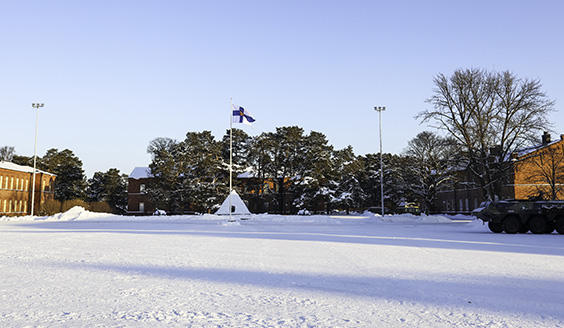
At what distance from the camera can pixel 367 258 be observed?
487 inches

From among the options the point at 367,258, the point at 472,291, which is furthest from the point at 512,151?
the point at 472,291

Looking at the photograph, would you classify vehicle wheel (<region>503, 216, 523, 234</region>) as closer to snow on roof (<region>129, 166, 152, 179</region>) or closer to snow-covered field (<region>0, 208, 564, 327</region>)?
snow-covered field (<region>0, 208, 564, 327</region>)

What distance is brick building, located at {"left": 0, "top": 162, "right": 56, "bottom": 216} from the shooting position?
67625 millimetres

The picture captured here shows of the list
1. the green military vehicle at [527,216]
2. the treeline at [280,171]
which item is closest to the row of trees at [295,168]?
the treeline at [280,171]

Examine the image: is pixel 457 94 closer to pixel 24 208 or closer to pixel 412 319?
pixel 412 319

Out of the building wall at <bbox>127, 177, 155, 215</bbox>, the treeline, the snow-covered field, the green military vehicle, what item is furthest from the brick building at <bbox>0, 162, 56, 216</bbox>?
the snow-covered field

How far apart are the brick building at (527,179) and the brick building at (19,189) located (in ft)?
208

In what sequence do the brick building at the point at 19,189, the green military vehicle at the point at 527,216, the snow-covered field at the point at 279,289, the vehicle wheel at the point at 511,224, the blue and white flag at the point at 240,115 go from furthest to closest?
the brick building at the point at 19,189 → the blue and white flag at the point at 240,115 → the vehicle wheel at the point at 511,224 → the green military vehicle at the point at 527,216 → the snow-covered field at the point at 279,289

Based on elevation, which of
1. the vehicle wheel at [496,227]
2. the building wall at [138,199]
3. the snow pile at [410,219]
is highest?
the building wall at [138,199]

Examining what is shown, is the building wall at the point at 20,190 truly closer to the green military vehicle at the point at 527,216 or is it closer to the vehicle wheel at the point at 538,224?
the green military vehicle at the point at 527,216

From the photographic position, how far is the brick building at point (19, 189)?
6762cm

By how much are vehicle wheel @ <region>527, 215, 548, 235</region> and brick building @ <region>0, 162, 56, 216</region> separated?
6441cm

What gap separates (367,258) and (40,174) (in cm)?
7368

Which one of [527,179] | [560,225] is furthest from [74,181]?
[560,225]
